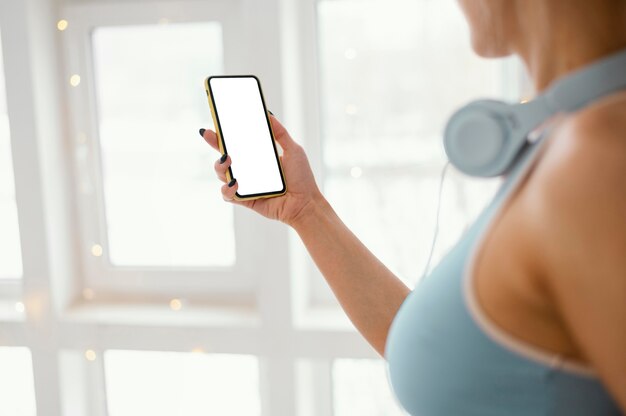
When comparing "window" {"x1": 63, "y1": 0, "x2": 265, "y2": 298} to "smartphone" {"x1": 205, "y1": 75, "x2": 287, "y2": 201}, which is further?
"window" {"x1": 63, "y1": 0, "x2": 265, "y2": 298}

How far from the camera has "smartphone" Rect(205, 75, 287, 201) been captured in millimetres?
1134

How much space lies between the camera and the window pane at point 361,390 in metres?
1.84

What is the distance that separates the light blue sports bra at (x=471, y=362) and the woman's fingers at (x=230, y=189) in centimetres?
51

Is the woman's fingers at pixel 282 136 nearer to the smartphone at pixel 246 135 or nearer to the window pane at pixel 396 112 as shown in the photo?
the smartphone at pixel 246 135

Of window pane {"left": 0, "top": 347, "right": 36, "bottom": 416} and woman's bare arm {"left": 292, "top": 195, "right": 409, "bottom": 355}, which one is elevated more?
woman's bare arm {"left": 292, "top": 195, "right": 409, "bottom": 355}

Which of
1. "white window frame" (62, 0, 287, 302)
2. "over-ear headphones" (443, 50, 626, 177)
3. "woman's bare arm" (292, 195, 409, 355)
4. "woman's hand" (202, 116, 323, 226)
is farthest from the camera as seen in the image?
"white window frame" (62, 0, 287, 302)

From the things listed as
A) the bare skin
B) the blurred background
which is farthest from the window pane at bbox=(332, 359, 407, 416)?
the bare skin

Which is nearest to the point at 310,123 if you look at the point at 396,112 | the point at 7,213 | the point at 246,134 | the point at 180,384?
the point at 396,112

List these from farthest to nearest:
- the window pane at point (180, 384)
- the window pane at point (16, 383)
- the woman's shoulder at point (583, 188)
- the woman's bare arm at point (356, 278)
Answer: the window pane at point (16, 383), the window pane at point (180, 384), the woman's bare arm at point (356, 278), the woman's shoulder at point (583, 188)

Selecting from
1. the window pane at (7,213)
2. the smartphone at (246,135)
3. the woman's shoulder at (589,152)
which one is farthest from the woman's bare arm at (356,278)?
the window pane at (7,213)

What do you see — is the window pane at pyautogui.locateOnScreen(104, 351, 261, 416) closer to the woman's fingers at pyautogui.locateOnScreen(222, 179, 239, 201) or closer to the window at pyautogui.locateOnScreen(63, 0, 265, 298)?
the window at pyautogui.locateOnScreen(63, 0, 265, 298)

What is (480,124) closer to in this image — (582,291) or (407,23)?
(582,291)

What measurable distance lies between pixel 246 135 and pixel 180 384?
1.01 metres

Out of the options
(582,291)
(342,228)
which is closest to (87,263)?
(342,228)
